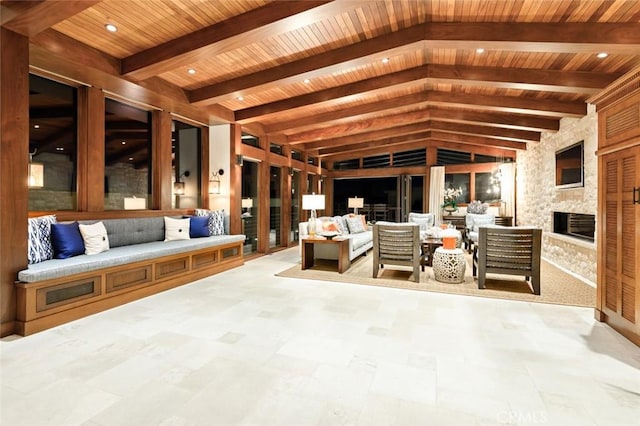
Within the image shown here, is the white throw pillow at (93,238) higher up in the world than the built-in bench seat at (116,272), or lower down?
higher up

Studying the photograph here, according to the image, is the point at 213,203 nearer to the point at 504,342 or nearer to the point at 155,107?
the point at 155,107

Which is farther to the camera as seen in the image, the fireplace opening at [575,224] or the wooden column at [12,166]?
the fireplace opening at [575,224]

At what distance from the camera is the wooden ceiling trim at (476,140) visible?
7.97 m

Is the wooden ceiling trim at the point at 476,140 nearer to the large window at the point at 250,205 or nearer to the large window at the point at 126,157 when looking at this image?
the large window at the point at 250,205

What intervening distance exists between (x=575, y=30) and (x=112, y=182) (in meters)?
5.90

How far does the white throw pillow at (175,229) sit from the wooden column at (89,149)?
3.23 feet

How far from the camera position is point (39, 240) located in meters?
3.25

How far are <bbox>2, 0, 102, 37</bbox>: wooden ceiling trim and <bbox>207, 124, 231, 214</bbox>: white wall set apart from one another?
330 centimetres

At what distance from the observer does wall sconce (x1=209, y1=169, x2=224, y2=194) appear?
19.7 ft

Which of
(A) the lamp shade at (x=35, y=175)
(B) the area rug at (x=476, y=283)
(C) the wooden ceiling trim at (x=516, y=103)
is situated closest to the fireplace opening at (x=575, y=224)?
(B) the area rug at (x=476, y=283)

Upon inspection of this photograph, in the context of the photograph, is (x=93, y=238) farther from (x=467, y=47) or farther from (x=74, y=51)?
(x=467, y=47)

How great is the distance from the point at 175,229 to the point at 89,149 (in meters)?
1.59

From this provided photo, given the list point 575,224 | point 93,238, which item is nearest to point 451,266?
point 575,224

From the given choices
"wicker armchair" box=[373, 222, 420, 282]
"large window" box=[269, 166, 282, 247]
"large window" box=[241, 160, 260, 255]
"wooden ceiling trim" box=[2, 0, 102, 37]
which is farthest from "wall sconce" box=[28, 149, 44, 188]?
"large window" box=[269, 166, 282, 247]
